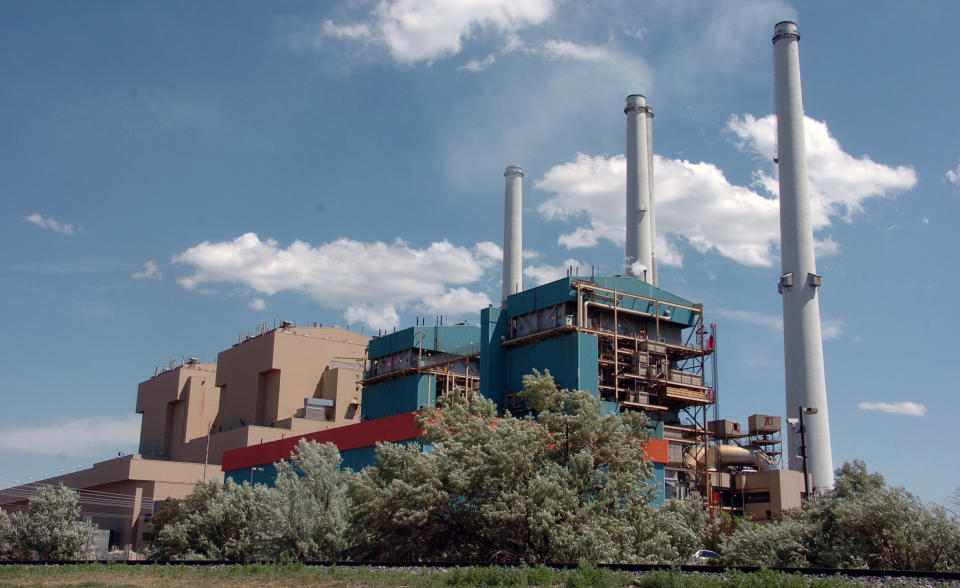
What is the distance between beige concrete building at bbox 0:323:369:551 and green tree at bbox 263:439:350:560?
33.6m

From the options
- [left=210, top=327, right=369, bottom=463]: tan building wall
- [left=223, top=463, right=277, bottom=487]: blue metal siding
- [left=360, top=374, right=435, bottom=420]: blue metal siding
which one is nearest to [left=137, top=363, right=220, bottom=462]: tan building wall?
[left=210, top=327, right=369, bottom=463]: tan building wall

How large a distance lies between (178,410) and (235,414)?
14338mm

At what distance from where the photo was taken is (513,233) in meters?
65.8

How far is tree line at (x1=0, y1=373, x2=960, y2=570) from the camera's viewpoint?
22609mm

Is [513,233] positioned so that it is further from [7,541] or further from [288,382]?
[7,541]

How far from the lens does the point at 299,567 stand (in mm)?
21969

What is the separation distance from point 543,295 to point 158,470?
36.9 m

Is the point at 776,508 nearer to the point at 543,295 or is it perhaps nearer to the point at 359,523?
the point at 543,295

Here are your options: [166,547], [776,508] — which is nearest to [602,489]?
[166,547]

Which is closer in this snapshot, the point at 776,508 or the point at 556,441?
the point at 556,441

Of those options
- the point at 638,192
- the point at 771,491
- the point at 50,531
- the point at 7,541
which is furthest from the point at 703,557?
the point at 638,192

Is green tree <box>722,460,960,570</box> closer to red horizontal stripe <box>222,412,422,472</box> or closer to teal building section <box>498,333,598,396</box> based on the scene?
red horizontal stripe <box>222,412,422,472</box>

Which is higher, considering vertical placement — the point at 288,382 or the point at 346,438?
the point at 288,382

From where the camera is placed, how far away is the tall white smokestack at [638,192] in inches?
2293
